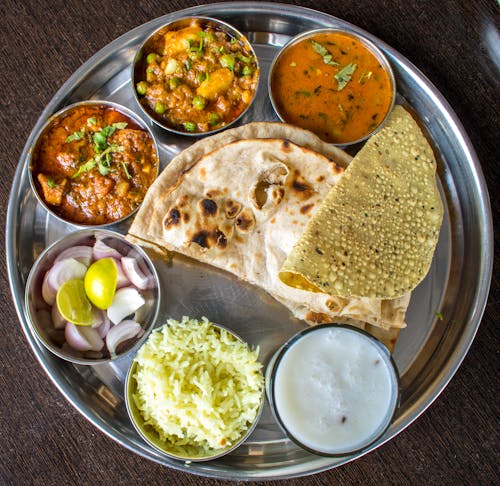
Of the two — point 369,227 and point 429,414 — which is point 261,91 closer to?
point 369,227

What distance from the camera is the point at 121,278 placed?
8.11 feet

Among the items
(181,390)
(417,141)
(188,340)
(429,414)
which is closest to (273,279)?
(188,340)

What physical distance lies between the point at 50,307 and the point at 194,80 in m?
1.28

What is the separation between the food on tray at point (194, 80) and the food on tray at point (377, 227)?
0.66 meters

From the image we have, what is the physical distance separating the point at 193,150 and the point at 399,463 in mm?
1914

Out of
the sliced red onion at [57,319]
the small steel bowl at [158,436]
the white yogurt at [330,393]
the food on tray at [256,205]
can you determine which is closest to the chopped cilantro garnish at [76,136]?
the food on tray at [256,205]

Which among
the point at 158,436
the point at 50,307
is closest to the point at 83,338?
the point at 50,307

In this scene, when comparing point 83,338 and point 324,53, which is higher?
point 324,53

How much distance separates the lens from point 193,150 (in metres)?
2.50

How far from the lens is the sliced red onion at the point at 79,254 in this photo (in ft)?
8.09

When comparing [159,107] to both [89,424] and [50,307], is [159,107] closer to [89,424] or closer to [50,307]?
[50,307]

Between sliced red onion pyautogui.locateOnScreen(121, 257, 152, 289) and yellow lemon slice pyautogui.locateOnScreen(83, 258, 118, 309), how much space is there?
0.05 metres

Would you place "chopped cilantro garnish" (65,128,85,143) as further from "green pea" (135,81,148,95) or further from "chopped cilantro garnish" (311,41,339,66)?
"chopped cilantro garnish" (311,41,339,66)

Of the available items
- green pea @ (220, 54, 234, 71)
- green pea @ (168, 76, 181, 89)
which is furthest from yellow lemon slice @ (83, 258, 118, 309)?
green pea @ (220, 54, 234, 71)
